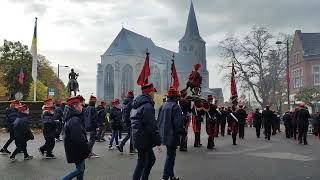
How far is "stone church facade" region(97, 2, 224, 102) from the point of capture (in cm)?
12012

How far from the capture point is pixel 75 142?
7820 millimetres

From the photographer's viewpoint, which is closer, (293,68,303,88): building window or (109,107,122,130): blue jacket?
(109,107,122,130): blue jacket

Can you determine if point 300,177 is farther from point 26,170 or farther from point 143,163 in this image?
point 26,170

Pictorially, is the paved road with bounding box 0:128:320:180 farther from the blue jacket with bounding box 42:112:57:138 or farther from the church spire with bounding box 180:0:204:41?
the church spire with bounding box 180:0:204:41

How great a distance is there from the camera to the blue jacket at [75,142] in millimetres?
7797

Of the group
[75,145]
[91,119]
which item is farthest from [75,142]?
[91,119]

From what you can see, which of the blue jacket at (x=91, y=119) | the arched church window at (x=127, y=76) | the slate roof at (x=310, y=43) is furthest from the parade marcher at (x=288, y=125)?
the arched church window at (x=127, y=76)

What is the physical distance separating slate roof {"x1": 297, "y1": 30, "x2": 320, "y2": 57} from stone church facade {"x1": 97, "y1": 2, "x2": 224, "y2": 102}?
46.1 metres

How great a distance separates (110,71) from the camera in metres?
122

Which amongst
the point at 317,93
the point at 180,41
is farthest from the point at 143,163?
the point at 180,41

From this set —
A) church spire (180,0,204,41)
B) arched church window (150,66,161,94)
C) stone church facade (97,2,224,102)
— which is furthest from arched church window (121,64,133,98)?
church spire (180,0,204,41)

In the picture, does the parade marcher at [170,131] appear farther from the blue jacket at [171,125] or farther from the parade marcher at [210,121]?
the parade marcher at [210,121]

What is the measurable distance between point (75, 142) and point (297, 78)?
69316 millimetres

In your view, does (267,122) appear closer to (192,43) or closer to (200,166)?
(200,166)
